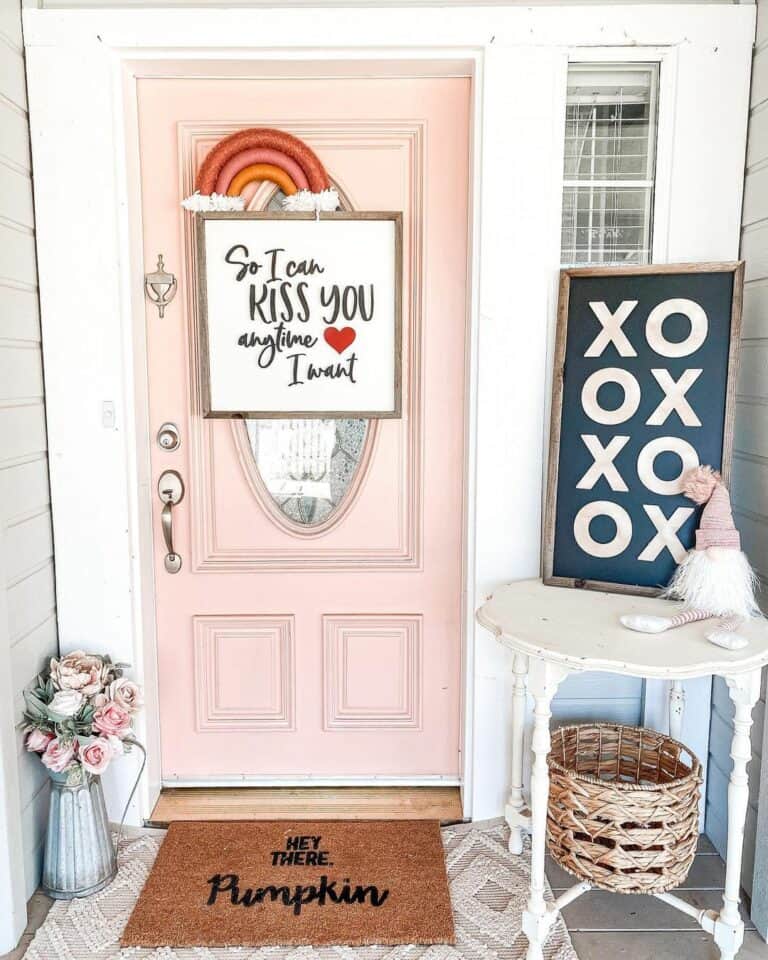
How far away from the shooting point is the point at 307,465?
2.20 meters

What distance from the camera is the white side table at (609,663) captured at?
4.83 feet

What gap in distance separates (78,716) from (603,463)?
1.50 m

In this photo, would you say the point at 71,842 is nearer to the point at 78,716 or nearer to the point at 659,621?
the point at 78,716

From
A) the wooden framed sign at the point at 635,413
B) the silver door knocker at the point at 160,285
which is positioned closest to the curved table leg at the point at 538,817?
the wooden framed sign at the point at 635,413

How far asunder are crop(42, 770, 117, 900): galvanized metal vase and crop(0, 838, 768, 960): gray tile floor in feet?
0.23

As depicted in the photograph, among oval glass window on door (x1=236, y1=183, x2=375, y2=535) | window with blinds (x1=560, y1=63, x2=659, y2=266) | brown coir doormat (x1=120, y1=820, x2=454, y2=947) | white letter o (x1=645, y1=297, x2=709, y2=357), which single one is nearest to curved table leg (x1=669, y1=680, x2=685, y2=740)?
brown coir doormat (x1=120, y1=820, x2=454, y2=947)

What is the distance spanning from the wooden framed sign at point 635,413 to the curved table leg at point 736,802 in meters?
0.38

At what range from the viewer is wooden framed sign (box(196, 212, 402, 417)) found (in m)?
2.07

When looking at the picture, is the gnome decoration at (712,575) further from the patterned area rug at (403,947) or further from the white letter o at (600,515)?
the patterned area rug at (403,947)

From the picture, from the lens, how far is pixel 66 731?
6.08ft

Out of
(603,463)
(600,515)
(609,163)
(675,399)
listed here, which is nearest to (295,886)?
(600,515)

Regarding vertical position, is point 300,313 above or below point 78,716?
above

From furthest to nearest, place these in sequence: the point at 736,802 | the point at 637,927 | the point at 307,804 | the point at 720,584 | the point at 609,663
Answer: the point at 307,804 < the point at 637,927 < the point at 720,584 < the point at 736,802 < the point at 609,663

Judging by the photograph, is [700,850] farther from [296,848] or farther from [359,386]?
[359,386]
